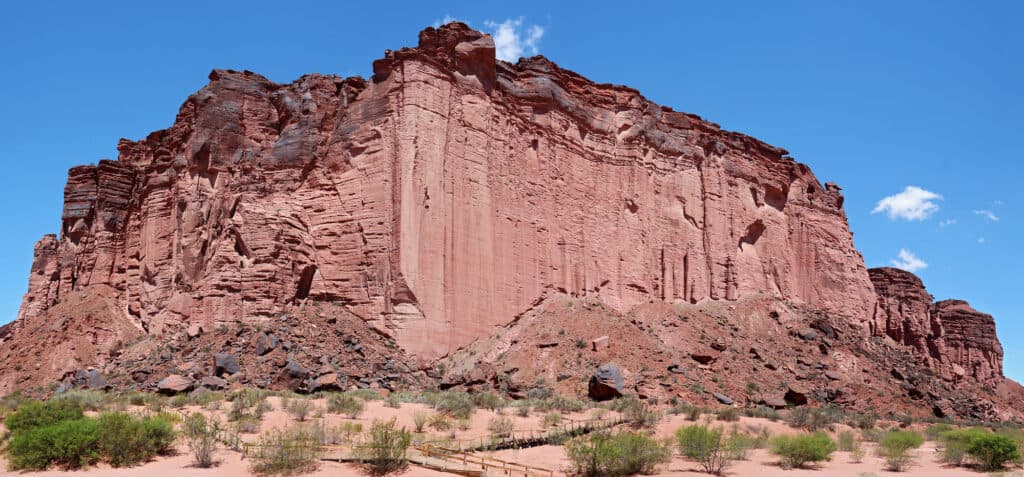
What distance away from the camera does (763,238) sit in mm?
53000

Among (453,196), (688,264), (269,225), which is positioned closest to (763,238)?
(688,264)

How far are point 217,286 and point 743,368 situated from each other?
21.4m

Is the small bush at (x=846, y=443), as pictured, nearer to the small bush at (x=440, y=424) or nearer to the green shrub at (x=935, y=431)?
the green shrub at (x=935, y=431)

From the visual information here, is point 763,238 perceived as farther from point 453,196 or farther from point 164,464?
point 164,464

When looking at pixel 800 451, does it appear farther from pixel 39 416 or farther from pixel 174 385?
pixel 174 385

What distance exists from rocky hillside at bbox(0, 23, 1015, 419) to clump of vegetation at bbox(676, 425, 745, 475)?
13651 millimetres

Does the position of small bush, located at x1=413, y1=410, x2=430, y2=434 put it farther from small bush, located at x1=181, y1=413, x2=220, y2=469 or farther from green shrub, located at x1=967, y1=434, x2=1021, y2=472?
green shrub, located at x1=967, y1=434, x2=1021, y2=472

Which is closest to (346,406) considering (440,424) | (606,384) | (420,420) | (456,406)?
(420,420)

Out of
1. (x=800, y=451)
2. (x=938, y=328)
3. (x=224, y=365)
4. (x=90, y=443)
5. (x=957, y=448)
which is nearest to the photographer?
(x=90, y=443)

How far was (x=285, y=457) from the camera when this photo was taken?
59.7 feet

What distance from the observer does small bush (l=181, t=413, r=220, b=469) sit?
61.0 ft

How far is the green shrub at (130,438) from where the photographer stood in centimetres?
1875

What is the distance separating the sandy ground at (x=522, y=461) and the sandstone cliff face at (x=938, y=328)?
3775 cm

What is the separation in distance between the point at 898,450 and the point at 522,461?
8.89 meters
